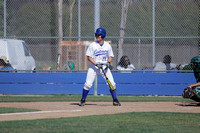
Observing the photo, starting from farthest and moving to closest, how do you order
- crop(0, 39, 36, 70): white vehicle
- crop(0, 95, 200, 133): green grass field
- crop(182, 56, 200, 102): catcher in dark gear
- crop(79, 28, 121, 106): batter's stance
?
crop(0, 39, 36, 70): white vehicle → crop(182, 56, 200, 102): catcher in dark gear → crop(79, 28, 121, 106): batter's stance → crop(0, 95, 200, 133): green grass field

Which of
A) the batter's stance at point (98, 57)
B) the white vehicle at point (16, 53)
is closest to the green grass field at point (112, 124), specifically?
the batter's stance at point (98, 57)

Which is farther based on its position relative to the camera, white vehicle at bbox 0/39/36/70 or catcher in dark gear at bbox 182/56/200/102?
white vehicle at bbox 0/39/36/70

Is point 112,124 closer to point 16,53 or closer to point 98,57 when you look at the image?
point 98,57

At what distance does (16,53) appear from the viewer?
1555 cm

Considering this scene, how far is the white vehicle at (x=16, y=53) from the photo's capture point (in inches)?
595

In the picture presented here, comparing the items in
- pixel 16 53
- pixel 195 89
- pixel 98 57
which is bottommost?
pixel 195 89

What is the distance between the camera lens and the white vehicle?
49.6 ft

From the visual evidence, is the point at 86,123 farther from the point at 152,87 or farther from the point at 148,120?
the point at 152,87

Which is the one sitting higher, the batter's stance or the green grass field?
the batter's stance

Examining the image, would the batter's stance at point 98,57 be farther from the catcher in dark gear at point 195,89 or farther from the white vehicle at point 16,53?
the white vehicle at point 16,53

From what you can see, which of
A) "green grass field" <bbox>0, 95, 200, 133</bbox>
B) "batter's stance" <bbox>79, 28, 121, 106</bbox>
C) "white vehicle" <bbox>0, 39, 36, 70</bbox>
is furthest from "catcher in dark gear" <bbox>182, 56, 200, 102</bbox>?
"white vehicle" <bbox>0, 39, 36, 70</bbox>

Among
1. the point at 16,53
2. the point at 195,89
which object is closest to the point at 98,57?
the point at 195,89

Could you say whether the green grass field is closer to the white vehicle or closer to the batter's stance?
the batter's stance

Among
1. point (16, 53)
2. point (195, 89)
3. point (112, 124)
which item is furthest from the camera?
point (16, 53)
